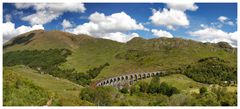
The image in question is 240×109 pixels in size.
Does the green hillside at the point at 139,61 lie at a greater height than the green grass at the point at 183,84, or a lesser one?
greater

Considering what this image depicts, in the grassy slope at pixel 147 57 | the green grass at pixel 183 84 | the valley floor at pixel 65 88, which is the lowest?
the green grass at pixel 183 84

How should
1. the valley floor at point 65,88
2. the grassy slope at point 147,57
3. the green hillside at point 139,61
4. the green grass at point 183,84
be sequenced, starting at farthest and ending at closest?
1. the grassy slope at point 147,57
2. the green hillside at point 139,61
3. the green grass at point 183,84
4. the valley floor at point 65,88

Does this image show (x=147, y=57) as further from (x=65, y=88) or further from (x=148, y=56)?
(x=65, y=88)

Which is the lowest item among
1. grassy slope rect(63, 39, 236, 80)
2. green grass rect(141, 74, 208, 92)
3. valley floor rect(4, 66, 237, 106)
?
green grass rect(141, 74, 208, 92)

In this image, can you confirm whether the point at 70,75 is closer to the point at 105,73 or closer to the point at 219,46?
the point at 105,73

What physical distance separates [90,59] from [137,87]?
9750cm

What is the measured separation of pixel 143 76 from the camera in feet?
399

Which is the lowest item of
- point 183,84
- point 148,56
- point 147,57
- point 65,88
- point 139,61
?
point 183,84

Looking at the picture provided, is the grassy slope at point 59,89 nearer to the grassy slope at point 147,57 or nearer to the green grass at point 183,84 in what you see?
the green grass at point 183,84

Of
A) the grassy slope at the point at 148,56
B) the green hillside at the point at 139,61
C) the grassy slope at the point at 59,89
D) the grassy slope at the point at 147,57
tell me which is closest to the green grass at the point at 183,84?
the green hillside at the point at 139,61

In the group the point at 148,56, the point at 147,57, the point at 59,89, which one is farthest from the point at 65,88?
the point at 148,56

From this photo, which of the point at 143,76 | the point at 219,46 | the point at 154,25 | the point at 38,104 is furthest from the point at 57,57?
the point at 38,104

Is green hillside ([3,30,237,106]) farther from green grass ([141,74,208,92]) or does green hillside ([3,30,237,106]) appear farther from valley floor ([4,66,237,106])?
valley floor ([4,66,237,106])

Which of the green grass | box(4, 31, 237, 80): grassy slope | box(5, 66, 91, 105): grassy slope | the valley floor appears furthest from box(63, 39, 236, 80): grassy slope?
box(5, 66, 91, 105): grassy slope
